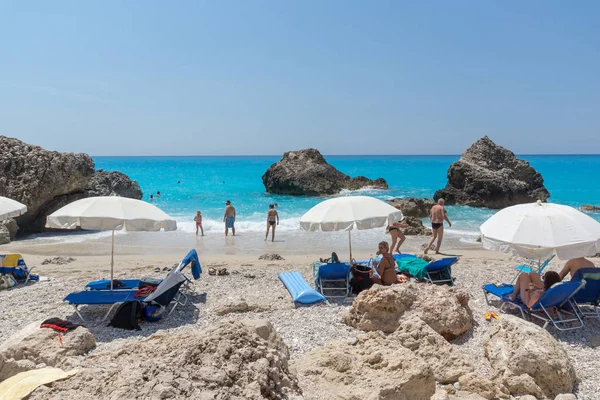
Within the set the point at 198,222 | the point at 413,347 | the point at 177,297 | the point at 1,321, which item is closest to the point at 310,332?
the point at 413,347

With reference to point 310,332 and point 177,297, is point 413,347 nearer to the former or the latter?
point 310,332

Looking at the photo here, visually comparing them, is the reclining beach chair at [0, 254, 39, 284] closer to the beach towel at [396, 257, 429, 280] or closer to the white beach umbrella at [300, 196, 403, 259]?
the white beach umbrella at [300, 196, 403, 259]

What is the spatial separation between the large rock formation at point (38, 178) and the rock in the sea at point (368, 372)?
17610 millimetres

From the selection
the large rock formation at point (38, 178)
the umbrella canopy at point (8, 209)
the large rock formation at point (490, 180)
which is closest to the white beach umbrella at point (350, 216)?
the umbrella canopy at point (8, 209)

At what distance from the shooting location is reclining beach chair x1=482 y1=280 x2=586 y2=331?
6.40 meters

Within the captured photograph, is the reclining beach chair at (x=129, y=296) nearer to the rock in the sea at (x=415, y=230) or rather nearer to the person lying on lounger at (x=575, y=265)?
the person lying on lounger at (x=575, y=265)

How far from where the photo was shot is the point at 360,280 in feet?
27.6

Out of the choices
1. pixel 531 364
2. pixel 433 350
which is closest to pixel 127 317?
pixel 433 350

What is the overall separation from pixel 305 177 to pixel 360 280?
31.7 m

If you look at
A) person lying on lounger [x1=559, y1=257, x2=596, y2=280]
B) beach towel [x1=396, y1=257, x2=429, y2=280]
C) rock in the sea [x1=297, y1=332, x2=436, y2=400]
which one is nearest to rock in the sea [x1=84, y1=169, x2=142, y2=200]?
beach towel [x1=396, y1=257, x2=429, y2=280]

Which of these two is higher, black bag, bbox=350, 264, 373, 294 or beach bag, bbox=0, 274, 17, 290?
black bag, bbox=350, 264, 373, 294

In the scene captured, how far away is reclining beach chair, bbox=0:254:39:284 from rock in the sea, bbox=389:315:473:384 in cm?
823

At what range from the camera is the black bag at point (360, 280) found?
8.38 metres

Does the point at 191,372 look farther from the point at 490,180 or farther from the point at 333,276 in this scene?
the point at 490,180
